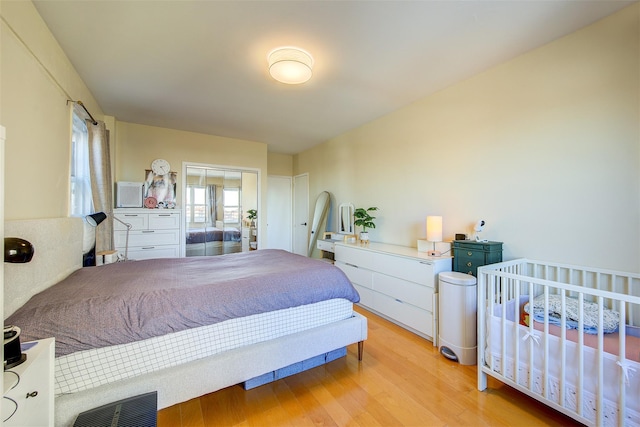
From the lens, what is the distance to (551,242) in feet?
6.80

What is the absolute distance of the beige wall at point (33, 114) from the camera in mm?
1430

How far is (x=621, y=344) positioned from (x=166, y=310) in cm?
230

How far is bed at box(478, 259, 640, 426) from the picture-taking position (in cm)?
127

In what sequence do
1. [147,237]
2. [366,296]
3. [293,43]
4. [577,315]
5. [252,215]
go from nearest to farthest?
[577,315] < [293,43] < [366,296] < [147,237] < [252,215]

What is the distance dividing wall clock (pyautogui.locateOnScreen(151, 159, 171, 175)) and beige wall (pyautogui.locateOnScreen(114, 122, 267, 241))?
0.06 m

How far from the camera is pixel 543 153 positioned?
6.93ft

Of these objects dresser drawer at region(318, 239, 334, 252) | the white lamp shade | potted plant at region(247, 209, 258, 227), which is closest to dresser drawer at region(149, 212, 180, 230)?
potted plant at region(247, 209, 258, 227)

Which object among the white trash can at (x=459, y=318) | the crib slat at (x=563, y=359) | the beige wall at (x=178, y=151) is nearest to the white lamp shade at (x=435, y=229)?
the white trash can at (x=459, y=318)

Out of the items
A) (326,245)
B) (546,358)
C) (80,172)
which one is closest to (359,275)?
(326,245)

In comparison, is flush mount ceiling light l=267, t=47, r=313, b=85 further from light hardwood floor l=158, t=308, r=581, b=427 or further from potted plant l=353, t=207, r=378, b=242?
light hardwood floor l=158, t=308, r=581, b=427

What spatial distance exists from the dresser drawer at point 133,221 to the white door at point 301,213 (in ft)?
9.36

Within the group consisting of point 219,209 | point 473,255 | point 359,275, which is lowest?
point 359,275

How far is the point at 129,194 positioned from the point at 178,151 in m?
0.99

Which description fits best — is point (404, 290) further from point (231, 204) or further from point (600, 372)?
point (231, 204)
